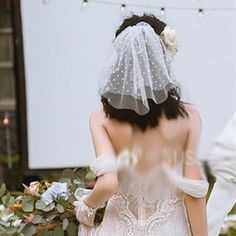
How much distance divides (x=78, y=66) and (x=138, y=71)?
111 inches

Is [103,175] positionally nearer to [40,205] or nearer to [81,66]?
[40,205]

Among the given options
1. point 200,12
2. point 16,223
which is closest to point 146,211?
point 16,223

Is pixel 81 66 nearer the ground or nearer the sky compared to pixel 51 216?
nearer the sky

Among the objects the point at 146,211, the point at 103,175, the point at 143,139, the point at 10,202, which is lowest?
the point at 10,202

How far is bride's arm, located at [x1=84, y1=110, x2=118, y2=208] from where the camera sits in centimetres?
292

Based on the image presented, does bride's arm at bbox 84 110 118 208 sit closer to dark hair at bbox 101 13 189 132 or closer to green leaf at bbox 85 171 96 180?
dark hair at bbox 101 13 189 132

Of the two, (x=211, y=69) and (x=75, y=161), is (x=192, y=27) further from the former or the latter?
(x=75, y=161)

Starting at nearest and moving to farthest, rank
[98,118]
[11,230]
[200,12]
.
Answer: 1. [98,118]
2. [11,230]
3. [200,12]

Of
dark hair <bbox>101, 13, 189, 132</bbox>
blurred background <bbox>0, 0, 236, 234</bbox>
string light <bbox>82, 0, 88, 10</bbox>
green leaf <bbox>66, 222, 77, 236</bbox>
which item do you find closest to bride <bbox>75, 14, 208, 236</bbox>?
dark hair <bbox>101, 13, 189, 132</bbox>

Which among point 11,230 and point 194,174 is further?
point 11,230

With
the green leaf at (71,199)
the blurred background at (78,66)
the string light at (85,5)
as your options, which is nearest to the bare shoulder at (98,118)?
the green leaf at (71,199)

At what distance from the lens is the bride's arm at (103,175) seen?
115 inches

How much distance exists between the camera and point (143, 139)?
9.19 feet

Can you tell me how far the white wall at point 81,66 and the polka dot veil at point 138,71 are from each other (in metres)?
2.40
